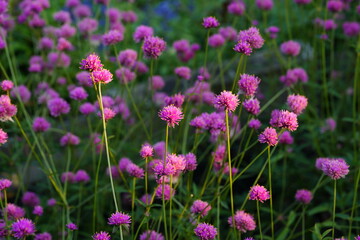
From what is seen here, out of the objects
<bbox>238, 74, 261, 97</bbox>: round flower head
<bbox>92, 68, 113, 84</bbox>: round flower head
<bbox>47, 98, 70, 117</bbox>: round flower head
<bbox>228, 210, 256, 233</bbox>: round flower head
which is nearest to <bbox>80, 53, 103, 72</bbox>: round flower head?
<bbox>92, 68, 113, 84</bbox>: round flower head

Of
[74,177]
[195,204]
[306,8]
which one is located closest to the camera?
[195,204]

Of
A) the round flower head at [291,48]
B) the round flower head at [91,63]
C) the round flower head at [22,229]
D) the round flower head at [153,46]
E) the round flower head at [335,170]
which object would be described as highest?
the round flower head at [291,48]

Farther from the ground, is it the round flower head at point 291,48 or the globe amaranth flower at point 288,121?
the round flower head at point 291,48

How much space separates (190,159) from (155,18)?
121 inches

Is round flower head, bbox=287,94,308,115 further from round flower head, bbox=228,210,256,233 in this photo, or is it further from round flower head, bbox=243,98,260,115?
round flower head, bbox=228,210,256,233

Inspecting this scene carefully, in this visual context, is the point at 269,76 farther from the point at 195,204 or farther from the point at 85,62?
the point at 85,62

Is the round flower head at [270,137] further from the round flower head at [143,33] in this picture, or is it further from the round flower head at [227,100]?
the round flower head at [143,33]

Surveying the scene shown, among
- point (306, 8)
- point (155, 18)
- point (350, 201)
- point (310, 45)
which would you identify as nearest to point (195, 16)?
point (155, 18)

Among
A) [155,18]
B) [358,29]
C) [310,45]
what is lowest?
[358,29]

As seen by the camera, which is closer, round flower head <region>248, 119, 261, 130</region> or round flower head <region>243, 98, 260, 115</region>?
round flower head <region>243, 98, 260, 115</region>

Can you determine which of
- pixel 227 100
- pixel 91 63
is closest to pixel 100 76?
pixel 91 63

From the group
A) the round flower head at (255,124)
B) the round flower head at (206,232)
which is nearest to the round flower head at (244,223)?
the round flower head at (206,232)

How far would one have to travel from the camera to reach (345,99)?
3.21 metres

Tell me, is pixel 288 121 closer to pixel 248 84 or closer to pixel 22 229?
pixel 248 84
